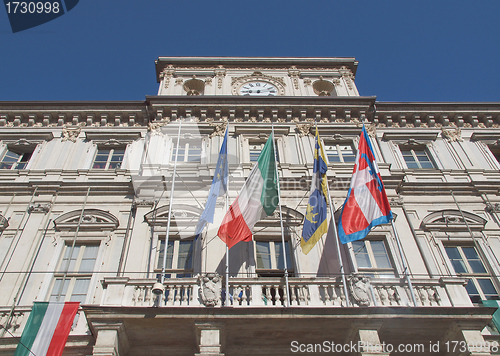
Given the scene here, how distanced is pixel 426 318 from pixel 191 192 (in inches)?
333

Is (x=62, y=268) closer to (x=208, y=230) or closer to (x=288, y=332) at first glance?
(x=208, y=230)

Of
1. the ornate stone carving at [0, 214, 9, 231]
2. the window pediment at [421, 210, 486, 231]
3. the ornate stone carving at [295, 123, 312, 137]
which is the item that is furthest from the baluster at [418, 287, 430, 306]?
the ornate stone carving at [0, 214, 9, 231]

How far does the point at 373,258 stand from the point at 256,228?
12.3 ft

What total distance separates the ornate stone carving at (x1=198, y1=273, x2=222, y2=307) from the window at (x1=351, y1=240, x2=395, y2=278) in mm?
4701

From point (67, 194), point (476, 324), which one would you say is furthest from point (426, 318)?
point (67, 194)

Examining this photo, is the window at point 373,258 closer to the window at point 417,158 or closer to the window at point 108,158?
the window at point 417,158

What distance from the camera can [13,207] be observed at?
15000 mm

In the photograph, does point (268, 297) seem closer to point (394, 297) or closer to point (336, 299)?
point (336, 299)

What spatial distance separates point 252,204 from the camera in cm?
1296

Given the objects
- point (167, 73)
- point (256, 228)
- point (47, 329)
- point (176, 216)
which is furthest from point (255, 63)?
point (47, 329)

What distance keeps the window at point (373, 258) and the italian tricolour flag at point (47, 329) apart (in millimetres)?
8102

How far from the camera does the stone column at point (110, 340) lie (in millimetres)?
9609

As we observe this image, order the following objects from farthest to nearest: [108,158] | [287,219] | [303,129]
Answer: [303,129]
[108,158]
[287,219]

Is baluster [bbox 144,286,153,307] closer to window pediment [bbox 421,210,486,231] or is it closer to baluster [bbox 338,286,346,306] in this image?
baluster [bbox 338,286,346,306]
